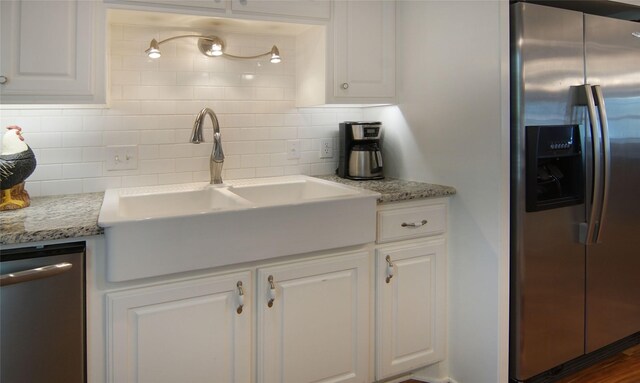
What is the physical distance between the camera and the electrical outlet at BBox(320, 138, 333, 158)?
2557mm

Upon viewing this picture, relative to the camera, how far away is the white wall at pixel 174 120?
1.96 m

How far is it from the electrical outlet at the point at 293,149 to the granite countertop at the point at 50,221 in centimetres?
97

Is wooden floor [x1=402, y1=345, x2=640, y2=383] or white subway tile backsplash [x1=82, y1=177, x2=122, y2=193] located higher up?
white subway tile backsplash [x1=82, y1=177, x2=122, y2=193]

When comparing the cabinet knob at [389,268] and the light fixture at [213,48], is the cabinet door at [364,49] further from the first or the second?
the cabinet knob at [389,268]

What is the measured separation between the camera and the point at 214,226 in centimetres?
156

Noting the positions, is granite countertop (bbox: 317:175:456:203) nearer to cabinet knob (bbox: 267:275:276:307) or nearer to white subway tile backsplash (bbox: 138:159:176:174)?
cabinet knob (bbox: 267:275:276:307)

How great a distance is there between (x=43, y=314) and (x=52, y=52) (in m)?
0.92

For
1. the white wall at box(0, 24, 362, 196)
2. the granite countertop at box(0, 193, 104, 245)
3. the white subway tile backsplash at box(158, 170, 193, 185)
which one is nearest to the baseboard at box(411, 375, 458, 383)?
the white wall at box(0, 24, 362, 196)

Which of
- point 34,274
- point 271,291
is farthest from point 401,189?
point 34,274

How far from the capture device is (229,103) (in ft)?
7.48

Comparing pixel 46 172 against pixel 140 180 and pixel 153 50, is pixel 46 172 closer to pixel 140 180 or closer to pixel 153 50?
pixel 140 180

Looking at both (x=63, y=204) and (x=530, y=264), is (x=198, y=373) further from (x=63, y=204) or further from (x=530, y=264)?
(x=530, y=264)

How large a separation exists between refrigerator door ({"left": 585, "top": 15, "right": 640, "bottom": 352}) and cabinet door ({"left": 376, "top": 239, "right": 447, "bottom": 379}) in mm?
678

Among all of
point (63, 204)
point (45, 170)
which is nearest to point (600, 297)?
point (63, 204)
